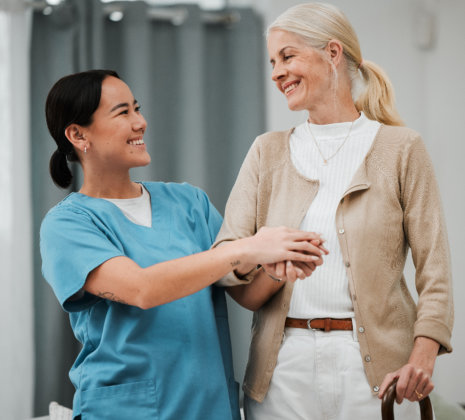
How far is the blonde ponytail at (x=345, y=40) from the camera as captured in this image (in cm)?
130

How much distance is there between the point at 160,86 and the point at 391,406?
2.04 m

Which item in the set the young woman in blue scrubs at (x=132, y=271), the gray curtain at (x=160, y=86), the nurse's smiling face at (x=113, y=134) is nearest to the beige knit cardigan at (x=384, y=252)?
the young woman in blue scrubs at (x=132, y=271)

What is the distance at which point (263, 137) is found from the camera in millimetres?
1424

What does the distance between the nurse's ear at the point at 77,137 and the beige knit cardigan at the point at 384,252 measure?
0.45 metres

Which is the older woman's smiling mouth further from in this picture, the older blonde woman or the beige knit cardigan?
the beige knit cardigan

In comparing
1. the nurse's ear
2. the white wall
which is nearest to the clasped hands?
the nurse's ear

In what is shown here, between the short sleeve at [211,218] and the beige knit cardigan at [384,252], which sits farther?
the short sleeve at [211,218]

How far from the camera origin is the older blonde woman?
1189 mm

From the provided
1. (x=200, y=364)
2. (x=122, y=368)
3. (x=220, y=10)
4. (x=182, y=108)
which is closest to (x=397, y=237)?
(x=200, y=364)

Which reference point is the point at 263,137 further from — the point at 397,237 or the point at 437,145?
the point at 437,145

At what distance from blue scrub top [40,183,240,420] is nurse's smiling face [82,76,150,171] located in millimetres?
123

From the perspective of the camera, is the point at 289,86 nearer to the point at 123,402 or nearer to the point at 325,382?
the point at 325,382

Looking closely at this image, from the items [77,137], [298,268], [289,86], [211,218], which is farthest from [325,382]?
[77,137]

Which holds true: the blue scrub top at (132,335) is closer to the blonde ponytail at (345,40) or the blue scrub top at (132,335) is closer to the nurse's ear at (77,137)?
the nurse's ear at (77,137)
